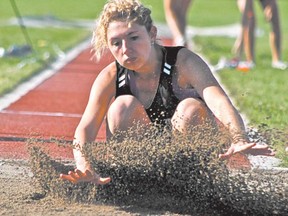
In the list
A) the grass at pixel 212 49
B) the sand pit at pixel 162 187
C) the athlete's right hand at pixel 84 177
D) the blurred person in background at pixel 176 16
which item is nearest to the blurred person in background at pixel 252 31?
the grass at pixel 212 49

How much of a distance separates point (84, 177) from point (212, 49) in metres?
9.49

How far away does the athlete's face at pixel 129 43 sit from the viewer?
500 centimetres

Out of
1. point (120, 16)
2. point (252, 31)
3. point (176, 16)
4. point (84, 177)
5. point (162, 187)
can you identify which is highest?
point (120, 16)

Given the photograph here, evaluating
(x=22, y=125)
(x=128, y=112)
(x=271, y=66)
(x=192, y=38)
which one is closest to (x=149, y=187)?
(x=128, y=112)

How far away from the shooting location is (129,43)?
501cm

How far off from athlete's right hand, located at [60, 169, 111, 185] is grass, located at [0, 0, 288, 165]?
150cm

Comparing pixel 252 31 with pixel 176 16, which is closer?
pixel 176 16

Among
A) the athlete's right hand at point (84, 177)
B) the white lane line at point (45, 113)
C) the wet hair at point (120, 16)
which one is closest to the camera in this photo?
the athlete's right hand at point (84, 177)

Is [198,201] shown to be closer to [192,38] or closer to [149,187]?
[149,187]

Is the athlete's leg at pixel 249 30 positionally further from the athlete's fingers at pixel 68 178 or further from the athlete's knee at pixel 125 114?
the athlete's fingers at pixel 68 178

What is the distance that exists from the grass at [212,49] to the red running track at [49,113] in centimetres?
40

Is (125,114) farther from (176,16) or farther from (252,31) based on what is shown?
(252,31)

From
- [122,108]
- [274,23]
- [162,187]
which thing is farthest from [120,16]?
[274,23]

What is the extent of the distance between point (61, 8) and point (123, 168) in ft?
63.9
